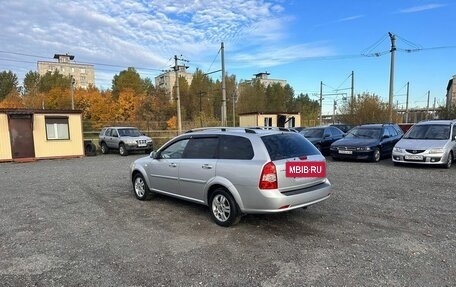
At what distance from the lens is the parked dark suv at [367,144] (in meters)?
13.6

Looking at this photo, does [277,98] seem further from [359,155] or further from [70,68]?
[359,155]

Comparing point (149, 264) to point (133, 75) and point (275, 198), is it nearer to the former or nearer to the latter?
point (275, 198)

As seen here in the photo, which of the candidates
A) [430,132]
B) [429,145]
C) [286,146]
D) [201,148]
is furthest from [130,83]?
[286,146]

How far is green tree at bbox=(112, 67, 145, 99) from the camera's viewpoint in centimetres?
6142

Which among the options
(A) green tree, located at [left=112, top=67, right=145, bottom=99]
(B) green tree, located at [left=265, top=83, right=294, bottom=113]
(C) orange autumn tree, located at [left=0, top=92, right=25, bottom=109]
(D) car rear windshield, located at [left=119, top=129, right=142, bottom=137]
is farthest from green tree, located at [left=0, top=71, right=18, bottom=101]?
(D) car rear windshield, located at [left=119, top=129, right=142, bottom=137]

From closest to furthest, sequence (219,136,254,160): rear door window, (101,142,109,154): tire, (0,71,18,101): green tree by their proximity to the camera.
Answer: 1. (219,136,254,160): rear door window
2. (101,142,109,154): tire
3. (0,71,18,101): green tree

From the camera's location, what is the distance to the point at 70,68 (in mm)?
94500

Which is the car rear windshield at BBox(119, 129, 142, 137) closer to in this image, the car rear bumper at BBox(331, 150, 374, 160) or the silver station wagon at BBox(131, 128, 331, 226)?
the car rear bumper at BBox(331, 150, 374, 160)

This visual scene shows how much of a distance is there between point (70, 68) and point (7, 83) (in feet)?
102

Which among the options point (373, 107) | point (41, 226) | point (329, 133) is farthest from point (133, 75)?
point (41, 226)

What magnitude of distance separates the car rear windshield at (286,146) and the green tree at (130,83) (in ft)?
185

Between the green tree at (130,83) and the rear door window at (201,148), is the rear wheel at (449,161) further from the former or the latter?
the green tree at (130,83)

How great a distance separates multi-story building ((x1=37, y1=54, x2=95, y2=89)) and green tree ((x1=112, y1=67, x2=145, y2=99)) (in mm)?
29142

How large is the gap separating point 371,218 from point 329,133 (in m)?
12.0
